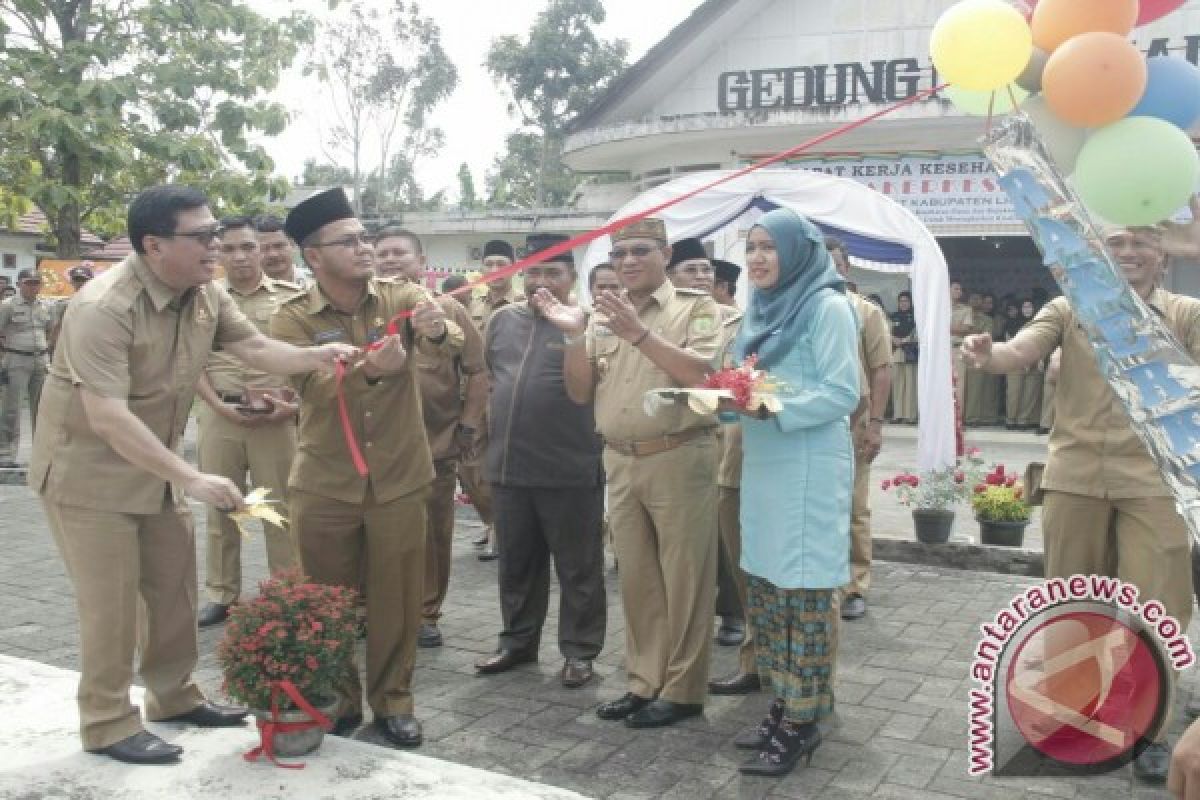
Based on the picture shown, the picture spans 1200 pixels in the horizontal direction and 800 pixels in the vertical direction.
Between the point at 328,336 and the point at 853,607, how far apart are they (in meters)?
3.28

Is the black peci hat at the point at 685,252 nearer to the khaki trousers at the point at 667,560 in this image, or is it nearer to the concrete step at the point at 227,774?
the khaki trousers at the point at 667,560

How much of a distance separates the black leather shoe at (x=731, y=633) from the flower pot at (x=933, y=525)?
7.18 feet

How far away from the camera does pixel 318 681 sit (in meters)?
3.63

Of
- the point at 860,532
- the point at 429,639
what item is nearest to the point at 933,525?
the point at 860,532

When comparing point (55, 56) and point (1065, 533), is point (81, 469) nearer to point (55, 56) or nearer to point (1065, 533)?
point (1065, 533)

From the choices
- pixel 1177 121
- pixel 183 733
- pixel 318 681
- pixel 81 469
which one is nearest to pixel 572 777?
pixel 318 681

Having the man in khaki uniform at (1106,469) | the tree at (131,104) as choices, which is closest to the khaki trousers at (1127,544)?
the man in khaki uniform at (1106,469)

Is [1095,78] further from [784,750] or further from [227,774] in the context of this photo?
[227,774]

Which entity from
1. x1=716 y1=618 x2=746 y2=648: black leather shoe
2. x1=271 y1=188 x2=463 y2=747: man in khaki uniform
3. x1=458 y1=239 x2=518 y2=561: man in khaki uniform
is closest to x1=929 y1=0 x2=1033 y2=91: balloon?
x1=271 y1=188 x2=463 y2=747: man in khaki uniform

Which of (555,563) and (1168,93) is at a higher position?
(1168,93)

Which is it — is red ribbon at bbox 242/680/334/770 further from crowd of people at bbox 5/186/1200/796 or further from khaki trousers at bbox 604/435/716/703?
khaki trousers at bbox 604/435/716/703

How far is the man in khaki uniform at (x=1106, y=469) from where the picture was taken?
389 centimetres

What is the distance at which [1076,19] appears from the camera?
3.18m

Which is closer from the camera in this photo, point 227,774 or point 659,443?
point 227,774
